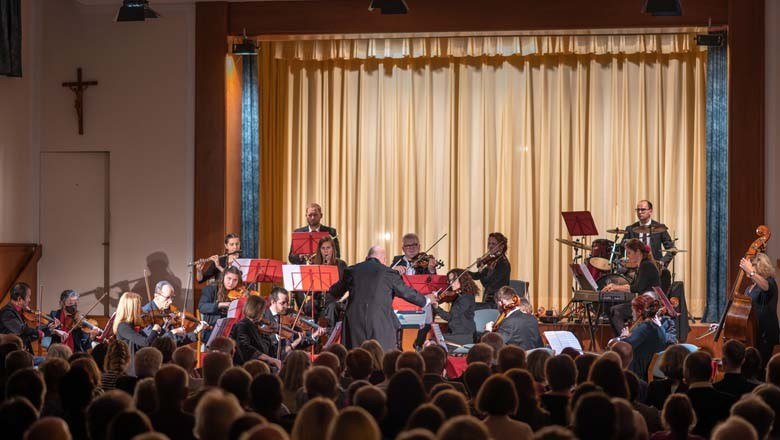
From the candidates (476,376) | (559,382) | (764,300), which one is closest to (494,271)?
(764,300)

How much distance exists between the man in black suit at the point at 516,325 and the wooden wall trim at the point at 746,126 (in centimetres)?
360

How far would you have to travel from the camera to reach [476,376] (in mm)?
4984

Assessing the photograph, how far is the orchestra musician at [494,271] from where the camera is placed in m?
10.5

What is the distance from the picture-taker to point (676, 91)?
41.3 feet

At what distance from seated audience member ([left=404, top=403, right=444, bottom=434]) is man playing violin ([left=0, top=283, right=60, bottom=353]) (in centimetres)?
574

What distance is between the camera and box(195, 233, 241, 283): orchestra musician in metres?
10.7

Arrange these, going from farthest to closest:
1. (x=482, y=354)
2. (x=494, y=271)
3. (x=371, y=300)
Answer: (x=494, y=271), (x=371, y=300), (x=482, y=354)

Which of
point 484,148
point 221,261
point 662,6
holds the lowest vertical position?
point 221,261

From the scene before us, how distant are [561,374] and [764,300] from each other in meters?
5.02

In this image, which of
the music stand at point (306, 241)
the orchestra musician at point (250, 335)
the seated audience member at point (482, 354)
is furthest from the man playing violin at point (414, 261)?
the seated audience member at point (482, 354)

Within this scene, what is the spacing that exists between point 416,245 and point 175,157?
3.12 meters

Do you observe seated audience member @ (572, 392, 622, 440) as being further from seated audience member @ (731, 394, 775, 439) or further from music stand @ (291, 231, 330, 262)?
music stand @ (291, 231, 330, 262)

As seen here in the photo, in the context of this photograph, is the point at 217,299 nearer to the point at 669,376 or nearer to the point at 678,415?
the point at 669,376

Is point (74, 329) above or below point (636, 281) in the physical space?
below
